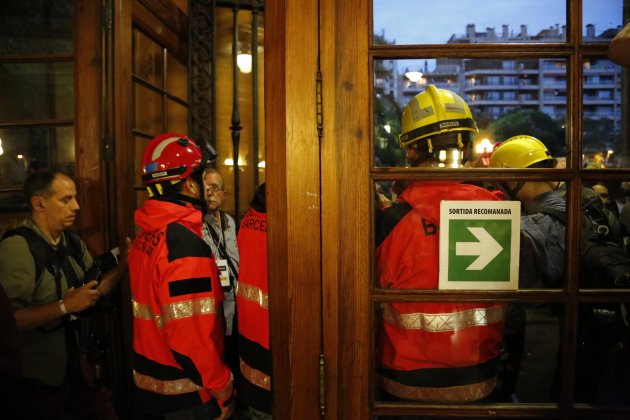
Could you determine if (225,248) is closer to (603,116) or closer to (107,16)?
(107,16)

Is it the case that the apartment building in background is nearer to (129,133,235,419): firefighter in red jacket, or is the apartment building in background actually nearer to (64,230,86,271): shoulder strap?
(129,133,235,419): firefighter in red jacket

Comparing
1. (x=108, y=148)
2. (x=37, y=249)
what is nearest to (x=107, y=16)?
(x=108, y=148)

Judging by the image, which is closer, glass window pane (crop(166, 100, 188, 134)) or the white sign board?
the white sign board

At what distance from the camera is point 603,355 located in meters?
1.48

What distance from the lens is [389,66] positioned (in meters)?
1.42

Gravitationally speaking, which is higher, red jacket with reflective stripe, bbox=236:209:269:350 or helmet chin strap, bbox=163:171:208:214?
helmet chin strap, bbox=163:171:208:214

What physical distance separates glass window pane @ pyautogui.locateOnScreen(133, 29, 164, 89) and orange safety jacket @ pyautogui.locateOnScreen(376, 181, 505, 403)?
242 centimetres

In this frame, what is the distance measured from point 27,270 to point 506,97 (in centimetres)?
224

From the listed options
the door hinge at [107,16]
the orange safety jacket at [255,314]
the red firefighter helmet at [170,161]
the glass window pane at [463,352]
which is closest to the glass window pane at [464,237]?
the glass window pane at [463,352]

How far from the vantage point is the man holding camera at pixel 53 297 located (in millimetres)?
2107

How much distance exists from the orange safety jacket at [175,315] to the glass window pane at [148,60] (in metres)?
1.49

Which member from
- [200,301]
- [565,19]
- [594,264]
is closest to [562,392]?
[594,264]

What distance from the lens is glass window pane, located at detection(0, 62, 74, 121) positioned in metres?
2.49

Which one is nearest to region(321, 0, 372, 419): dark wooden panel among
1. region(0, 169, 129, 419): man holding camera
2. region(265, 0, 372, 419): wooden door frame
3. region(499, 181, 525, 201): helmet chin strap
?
region(265, 0, 372, 419): wooden door frame
